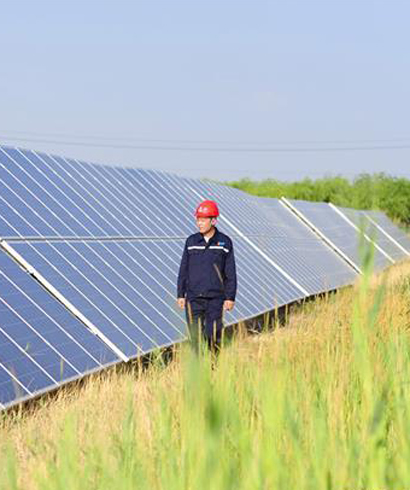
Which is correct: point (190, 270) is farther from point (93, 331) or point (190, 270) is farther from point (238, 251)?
point (238, 251)

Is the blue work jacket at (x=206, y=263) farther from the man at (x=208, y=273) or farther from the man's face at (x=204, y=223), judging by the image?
the man's face at (x=204, y=223)

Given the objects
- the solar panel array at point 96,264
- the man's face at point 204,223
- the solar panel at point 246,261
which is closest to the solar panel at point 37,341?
the solar panel array at point 96,264

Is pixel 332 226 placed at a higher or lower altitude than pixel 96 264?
higher

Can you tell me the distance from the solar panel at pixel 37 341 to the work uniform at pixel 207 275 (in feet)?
3.07

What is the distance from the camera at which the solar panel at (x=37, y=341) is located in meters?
8.42

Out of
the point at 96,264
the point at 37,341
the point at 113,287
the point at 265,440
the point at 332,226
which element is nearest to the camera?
the point at 265,440

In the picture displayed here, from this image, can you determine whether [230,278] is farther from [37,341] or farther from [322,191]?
[322,191]

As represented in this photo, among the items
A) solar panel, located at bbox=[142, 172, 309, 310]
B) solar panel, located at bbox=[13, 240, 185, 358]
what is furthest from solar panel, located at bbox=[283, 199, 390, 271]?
solar panel, located at bbox=[13, 240, 185, 358]

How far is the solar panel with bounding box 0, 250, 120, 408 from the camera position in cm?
842

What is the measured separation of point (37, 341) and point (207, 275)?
5.93 feet

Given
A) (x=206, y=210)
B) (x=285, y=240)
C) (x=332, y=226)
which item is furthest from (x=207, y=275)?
(x=332, y=226)

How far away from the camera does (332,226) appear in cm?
3142

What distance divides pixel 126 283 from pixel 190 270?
98.7 inches

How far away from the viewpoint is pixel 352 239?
3222cm
